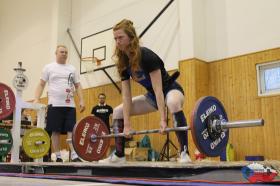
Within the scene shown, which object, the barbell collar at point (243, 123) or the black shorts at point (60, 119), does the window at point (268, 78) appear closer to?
the black shorts at point (60, 119)

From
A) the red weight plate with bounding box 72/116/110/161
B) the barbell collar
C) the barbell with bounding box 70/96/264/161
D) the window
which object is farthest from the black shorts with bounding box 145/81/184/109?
the window

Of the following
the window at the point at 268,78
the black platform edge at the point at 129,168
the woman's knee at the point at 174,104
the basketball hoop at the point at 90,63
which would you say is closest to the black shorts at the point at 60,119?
the black platform edge at the point at 129,168

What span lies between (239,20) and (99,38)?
9.30 ft

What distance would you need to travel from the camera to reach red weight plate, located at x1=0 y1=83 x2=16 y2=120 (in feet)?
12.6

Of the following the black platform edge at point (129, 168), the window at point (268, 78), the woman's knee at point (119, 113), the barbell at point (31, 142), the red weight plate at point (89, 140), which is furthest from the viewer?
the window at point (268, 78)

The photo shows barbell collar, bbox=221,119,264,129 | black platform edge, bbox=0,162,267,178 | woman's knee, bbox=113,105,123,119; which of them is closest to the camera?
black platform edge, bbox=0,162,267,178

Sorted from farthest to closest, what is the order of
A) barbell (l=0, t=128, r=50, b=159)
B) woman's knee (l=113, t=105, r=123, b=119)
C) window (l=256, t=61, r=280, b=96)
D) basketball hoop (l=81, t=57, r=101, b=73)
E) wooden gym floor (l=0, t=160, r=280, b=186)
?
basketball hoop (l=81, t=57, r=101, b=73) → window (l=256, t=61, r=280, b=96) → barbell (l=0, t=128, r=50, b=159) → woman's knee (l=113, t=105, r=123, b=119) → wooden gym floor (l=0, t=160, r=280, b=186)

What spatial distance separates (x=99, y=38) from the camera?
729cm

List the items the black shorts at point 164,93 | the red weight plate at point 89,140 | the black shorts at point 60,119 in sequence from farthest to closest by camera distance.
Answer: the black shorts at point 60,119, the red weight plate at point 89,140, the black shorts at point 164,93

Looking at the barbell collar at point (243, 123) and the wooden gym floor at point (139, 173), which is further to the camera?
the barbell collar at point (243, 123)

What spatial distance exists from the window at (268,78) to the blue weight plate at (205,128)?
3115 millimetres

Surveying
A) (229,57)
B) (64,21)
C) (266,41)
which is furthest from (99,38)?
(266,41)

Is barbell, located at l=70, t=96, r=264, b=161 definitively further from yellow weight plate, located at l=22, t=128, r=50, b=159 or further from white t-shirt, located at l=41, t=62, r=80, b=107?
yellow weight plate, located at l=22, t=128, r=50, b=159

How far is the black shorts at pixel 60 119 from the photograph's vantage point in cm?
364
